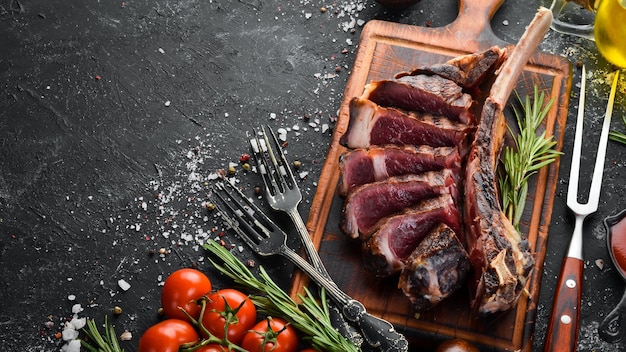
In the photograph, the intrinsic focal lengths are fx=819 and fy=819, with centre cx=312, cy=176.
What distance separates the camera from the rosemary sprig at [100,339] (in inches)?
148

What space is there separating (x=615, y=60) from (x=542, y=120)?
0.61 meters

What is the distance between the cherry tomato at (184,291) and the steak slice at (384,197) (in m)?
0.71

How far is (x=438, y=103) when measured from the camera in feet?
12.9

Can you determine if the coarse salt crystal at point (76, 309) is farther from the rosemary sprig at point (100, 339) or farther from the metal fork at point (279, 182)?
the metal fork at point (279, 182)

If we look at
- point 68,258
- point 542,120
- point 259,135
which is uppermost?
point 542,120

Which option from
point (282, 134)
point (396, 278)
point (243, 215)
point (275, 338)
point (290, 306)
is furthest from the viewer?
point (282, 134)

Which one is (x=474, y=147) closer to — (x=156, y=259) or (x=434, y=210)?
(x=434, y=210)

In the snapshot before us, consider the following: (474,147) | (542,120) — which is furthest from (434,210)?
(542,120)

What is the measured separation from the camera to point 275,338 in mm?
3465

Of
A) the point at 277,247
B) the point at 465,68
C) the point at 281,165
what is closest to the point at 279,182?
the point at 281,165

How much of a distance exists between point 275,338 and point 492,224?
107cm

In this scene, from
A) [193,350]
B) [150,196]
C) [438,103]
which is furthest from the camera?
[150,196]

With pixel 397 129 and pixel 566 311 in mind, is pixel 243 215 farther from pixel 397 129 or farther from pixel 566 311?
pixel 566 311

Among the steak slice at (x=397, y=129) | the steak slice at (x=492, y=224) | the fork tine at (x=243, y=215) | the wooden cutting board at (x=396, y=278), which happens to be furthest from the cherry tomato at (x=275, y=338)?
the steak slice at (x=397, y=129)
